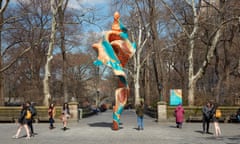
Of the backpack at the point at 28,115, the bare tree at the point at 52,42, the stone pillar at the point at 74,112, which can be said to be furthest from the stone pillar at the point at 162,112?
the backpack at the point at 28,115

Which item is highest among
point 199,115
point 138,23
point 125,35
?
point 138,23

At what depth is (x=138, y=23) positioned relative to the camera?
1949 inches

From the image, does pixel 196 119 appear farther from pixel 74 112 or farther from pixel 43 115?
pixel 43 115

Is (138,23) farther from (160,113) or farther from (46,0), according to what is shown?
(160,113)

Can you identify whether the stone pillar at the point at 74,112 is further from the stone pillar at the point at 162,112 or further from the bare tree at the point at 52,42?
the stone pillar at the point at 162,112

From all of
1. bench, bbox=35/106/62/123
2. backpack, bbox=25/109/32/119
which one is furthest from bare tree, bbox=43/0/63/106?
backpack, bbox=25/109/32/119

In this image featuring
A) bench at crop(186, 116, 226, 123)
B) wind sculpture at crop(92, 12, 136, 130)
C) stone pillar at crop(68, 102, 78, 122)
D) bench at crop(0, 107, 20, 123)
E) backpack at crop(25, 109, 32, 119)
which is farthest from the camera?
bench at crop(0, 107, 20, 123)

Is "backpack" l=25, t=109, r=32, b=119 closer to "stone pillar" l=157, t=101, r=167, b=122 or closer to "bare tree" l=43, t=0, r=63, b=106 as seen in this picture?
"stone pillar" l=157, t=101, r=167, b=122

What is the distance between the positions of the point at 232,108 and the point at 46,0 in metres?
21.6

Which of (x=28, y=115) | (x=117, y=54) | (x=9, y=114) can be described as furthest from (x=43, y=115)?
(x=28, y=115)

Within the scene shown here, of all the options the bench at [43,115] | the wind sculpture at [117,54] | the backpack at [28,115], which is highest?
the wind sculpture at [117,54]

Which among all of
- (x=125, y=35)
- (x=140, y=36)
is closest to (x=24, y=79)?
(x=140, y=36)

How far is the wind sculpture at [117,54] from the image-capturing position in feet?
72.7

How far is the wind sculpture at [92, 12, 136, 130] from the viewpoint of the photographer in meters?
22.2
